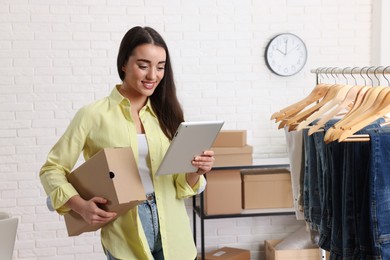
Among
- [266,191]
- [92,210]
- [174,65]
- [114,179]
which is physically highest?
[174,65]

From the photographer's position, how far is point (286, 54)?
4543 mm

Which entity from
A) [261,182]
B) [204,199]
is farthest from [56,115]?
[261,182]

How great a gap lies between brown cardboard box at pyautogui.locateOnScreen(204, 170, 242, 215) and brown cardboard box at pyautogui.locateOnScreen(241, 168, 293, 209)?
0.27 ft

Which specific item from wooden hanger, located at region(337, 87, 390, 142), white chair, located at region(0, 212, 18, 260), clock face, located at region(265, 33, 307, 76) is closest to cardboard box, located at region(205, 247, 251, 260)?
clock face, located at region(265, 33, 307, 76)

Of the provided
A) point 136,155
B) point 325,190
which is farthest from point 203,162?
point 325,190

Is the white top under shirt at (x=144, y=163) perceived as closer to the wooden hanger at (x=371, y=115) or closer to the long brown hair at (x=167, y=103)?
the long brown hair at (x=167, y=103)

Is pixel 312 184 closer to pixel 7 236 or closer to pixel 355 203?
pixel 355 203

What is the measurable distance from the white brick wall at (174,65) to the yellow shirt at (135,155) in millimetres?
2247

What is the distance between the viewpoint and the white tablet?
1971 millimetres

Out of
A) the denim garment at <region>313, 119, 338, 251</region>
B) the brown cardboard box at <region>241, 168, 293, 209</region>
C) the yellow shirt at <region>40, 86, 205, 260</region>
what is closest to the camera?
the yellow shirt at <region>40, 86, 205, 260</region>

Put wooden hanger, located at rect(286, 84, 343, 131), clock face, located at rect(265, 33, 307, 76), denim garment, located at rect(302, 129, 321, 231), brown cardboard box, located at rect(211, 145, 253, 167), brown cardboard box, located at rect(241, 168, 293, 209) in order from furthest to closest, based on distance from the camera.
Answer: clock face, located at rect(265, 33, 307, 76), brown cardboard box, located at rect(241, 168, 293, 209), brown cardboard box, located at rect(211, 145, 253, 167), wooden hanger, located at rect(286, 84, 343, 131), denim garment, located at rect(302, 129, 321, 231)

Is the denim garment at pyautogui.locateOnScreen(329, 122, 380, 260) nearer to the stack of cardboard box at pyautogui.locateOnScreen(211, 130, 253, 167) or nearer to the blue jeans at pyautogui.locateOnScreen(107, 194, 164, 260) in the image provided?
the blue jeans at pyautogui.locateOnScreen(107, 194, 164, 260)

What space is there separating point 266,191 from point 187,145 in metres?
2.31

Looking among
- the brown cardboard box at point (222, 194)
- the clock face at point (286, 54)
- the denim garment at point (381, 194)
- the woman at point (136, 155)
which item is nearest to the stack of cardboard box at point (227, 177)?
the brown cardboard box at point (222, 194)
